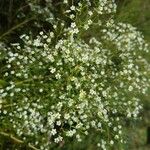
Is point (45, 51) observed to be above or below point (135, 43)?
below

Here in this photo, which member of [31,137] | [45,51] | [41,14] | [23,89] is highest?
[41,14]

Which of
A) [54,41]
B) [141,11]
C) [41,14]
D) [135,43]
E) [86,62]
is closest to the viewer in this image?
[86,62]

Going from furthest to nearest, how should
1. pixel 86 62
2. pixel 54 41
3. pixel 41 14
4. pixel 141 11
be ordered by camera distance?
pixel 141 11 < pixel 41 14 < pixel 54 41 < pixel 86 62

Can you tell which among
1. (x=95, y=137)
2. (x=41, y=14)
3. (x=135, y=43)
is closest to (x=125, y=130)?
(x=95, y=137)

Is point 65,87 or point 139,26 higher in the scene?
point 139,26

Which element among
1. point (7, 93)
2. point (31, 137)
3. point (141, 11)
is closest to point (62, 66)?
point (7, 93)

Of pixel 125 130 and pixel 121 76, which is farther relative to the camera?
pixel 125 130

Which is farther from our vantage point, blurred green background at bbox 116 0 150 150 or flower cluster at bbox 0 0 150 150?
blurred green background at bbox 116 0 150 150

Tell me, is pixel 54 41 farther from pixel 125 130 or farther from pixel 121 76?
pixel 125 130

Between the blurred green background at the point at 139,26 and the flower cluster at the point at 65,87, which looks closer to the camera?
the flower cluster at the point at 65,87

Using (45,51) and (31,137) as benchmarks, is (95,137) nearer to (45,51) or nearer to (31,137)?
(31,137)

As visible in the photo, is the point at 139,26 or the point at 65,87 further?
the point at 139,26
